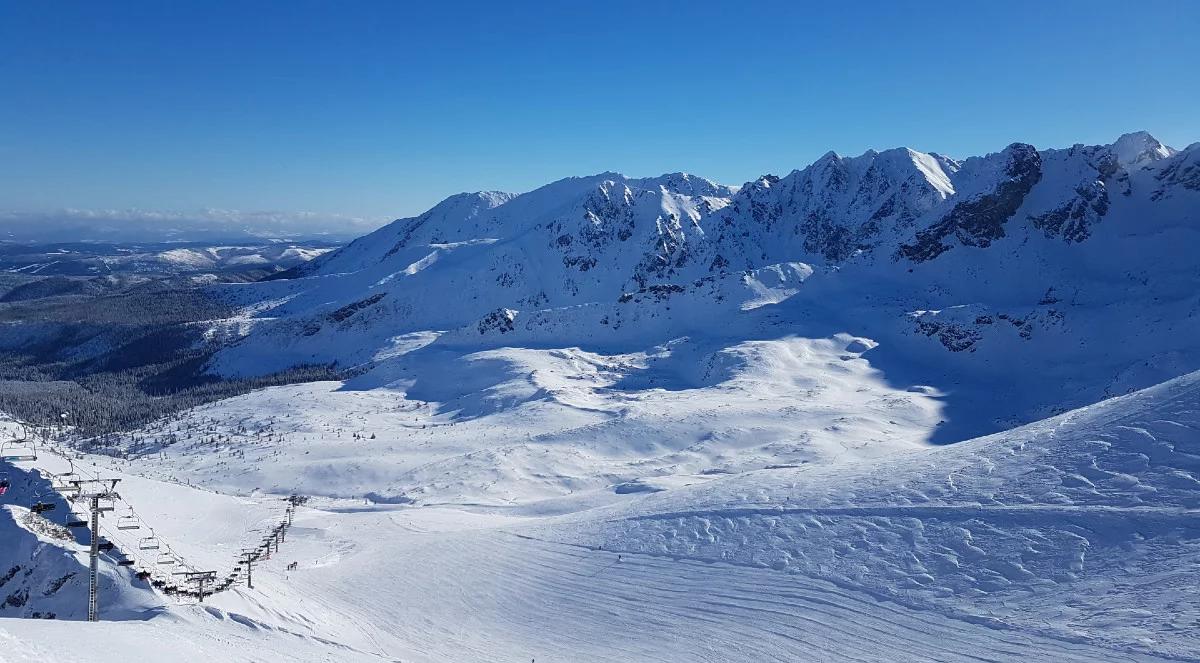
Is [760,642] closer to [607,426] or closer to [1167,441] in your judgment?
Answer: [1167,441]

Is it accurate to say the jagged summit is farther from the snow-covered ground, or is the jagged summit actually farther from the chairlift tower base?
the chairlift tower base

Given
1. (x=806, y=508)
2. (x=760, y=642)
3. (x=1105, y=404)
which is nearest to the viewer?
(x=760, y=642)

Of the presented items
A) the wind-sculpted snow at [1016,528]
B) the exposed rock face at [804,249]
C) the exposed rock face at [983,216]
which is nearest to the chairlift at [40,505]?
the wind-sculpted snow at [1016,528]

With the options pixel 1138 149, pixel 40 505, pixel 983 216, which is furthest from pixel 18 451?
pixel 1138 149

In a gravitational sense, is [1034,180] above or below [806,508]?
above

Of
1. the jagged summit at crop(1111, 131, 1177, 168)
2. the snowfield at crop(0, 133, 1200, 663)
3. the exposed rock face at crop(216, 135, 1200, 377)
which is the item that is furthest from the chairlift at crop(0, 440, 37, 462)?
the jagged summit at crop(1111, 131, 1177, 168)

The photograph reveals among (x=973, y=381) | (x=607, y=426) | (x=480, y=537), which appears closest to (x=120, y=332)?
(x=607, y=426)
